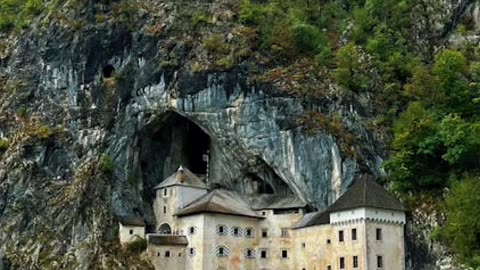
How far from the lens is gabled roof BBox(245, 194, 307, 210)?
72188 millimetres

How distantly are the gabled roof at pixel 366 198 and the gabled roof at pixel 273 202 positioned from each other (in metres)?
4.23

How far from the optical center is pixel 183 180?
7550cm

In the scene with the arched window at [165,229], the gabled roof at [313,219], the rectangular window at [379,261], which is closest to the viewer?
the rectangular window at [379,261]

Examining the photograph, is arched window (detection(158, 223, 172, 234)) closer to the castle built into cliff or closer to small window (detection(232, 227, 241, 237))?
the castle built into cliff

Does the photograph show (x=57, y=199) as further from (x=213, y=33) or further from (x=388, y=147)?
(x=388, y=147)

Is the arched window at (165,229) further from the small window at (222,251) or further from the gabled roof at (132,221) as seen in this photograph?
the small window at (222,251)

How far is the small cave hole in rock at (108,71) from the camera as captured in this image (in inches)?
3135

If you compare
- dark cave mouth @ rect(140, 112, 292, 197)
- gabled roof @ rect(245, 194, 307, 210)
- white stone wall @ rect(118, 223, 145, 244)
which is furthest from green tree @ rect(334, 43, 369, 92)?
white stone wall @ rect(118, 223, 145, 244)

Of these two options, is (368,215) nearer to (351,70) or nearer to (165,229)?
(351,70)

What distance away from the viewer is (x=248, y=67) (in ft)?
248

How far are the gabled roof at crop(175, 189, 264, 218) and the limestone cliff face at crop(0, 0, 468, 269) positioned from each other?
1825mm

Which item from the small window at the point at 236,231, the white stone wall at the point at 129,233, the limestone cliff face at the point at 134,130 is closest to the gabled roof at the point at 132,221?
the white stone wall at the point at 129,233

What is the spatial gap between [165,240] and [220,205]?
5.21 meters

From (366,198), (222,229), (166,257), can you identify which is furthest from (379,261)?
(166,257)
